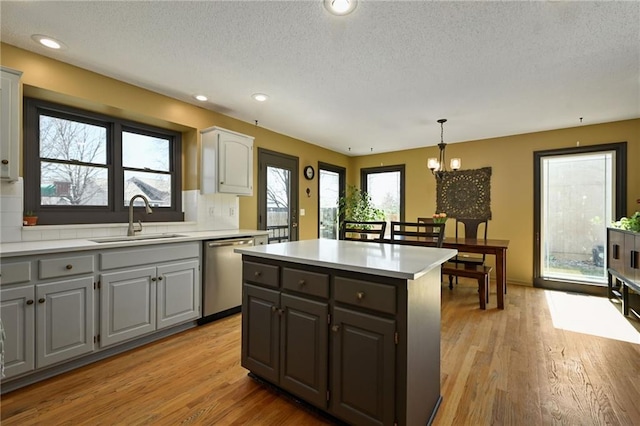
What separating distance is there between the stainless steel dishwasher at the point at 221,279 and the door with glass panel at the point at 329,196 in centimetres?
253

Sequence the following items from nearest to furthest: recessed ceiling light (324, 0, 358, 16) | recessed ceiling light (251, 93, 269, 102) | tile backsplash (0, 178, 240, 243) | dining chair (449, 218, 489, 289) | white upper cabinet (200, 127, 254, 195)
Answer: recessed ceiling light (324, 0, 358, 16) < tile backsplash (0, 178, 240, 243) < recessed ceiling light (251, 93, 269, 102) < white upper cabinet (200, 127, 254, 195) < dining chair (449, 218, 489, 289)

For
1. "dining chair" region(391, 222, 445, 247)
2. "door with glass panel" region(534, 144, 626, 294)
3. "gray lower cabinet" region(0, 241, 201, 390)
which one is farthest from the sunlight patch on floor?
"gray lower cabinet" region(0, 241, 201, 390)

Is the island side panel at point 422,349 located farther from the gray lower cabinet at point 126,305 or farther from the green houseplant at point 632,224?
the green houseplant at point 632,224

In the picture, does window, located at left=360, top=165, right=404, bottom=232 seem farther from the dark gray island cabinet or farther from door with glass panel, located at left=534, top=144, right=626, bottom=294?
the dark gray island cabinet

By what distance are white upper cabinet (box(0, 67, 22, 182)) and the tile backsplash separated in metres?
0.21

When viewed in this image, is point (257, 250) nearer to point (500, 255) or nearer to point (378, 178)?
point (500, 255)

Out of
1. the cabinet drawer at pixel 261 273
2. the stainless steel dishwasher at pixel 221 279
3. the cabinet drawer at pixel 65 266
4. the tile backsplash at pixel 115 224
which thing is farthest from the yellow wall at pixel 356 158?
the cabinet drawer at pixel 261 273

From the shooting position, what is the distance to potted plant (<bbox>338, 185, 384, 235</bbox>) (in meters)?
6.02

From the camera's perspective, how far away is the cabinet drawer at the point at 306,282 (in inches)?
63.2

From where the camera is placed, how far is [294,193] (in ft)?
16.3

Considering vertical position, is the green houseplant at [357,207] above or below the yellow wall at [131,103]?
below

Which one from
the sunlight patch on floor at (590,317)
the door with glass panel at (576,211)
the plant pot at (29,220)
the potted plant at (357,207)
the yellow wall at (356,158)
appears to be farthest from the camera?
the potted plant at (357,207)

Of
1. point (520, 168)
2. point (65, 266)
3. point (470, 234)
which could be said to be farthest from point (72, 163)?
point (520, 168)

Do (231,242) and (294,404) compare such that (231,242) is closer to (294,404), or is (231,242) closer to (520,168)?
(294,404)
